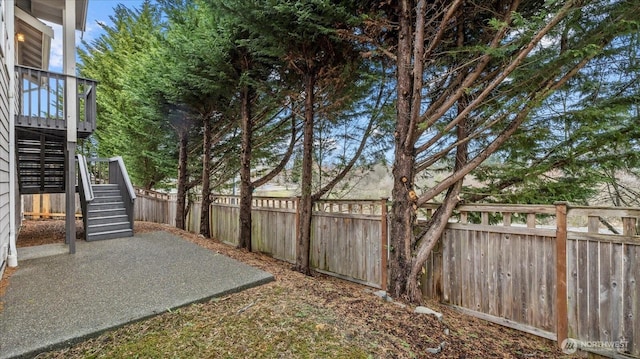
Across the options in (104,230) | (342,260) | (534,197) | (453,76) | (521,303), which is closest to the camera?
(521,303)

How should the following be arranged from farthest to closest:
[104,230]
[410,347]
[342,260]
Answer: [104,230] < [342,260] < [410,347]

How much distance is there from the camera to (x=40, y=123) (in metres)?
5.25

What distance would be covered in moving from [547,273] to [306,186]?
353cm

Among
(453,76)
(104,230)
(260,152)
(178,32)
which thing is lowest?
(104,230)

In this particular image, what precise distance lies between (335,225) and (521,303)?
2872 millimetres

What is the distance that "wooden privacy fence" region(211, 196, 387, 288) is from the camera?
4.76 metres

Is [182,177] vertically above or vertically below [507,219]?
above

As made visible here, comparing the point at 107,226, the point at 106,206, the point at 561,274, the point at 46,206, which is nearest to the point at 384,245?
the point at 561,274

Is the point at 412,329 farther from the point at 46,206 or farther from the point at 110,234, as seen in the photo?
the point at 46,206

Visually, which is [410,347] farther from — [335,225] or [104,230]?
[104,230]

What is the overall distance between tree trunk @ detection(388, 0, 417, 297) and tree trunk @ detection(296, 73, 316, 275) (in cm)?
182

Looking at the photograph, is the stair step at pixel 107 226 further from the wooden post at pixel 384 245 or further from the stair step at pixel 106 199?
the wooden post at pixel 384 245

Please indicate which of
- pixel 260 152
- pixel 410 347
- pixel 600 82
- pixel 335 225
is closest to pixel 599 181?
pixel 600 82

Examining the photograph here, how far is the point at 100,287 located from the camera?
359cm
